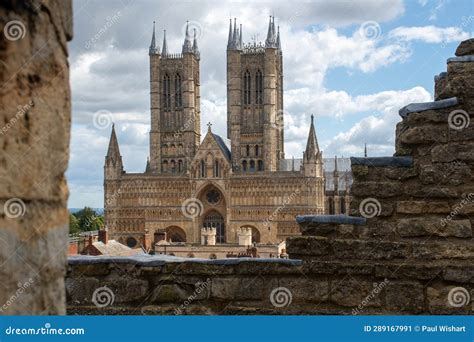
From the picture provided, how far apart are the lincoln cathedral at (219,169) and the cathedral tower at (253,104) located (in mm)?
99

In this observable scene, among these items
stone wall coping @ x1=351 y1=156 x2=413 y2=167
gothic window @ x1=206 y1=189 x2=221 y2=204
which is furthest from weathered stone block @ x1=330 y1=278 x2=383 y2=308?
gothic window @ x1=206 y1=189 x2=221 y2=204

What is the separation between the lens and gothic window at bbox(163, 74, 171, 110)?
60281 mm

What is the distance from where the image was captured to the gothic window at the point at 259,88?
194 ft

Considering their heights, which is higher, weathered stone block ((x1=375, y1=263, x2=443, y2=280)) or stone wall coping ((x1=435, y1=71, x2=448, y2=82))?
stone wall coping ((x1=435, y1=71, x2=448, y2=82))

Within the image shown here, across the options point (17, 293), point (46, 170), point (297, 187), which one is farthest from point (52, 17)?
point (297, 187)

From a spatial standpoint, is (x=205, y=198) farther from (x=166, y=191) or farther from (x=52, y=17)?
(x=52, y=17)

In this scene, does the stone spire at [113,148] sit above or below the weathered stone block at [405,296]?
above

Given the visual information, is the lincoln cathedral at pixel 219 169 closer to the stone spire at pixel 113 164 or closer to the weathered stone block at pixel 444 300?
the stone spire at pixel 113 164

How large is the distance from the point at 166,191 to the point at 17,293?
56189mm

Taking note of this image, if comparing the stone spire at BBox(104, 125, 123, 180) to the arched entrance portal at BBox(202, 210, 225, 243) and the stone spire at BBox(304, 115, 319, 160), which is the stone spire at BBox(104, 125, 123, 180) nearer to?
the arched entrance portal at BBox(202, 210, 225, 243)

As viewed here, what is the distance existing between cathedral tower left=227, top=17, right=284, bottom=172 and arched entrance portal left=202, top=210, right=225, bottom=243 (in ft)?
16.2

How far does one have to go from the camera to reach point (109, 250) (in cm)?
2819

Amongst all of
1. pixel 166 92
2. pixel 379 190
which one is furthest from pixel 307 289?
pixel 166 92

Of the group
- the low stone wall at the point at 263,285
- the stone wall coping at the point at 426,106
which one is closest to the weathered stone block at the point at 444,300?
the low stone wall at the point at 263,285
